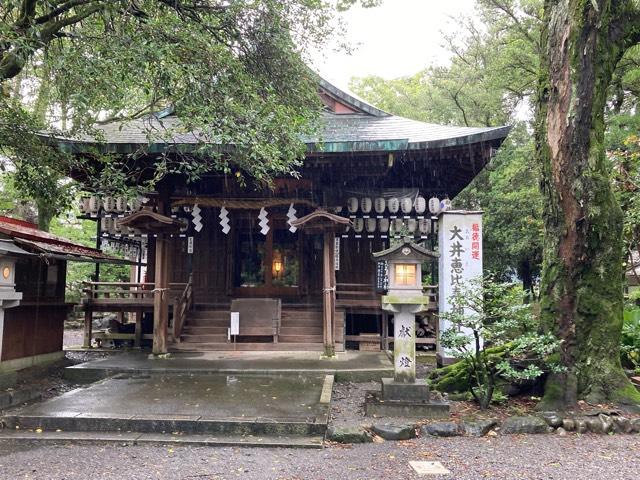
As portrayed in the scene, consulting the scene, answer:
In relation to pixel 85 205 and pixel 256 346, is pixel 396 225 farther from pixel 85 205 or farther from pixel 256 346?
pixel 85 205

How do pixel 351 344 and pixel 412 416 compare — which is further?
pixel 351 344

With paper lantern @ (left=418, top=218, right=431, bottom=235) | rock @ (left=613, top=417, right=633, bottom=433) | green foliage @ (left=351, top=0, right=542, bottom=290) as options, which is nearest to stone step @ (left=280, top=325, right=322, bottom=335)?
paper lantern @ (left=418, top=218, right=431, bottom=235)

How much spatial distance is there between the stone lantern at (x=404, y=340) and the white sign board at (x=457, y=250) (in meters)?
3.26

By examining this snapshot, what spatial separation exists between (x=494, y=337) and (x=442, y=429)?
171cm

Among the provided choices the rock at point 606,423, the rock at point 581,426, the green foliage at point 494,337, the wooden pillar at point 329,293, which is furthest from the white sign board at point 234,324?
the rock at point 606,423

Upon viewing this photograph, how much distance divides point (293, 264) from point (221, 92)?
22.3 feet

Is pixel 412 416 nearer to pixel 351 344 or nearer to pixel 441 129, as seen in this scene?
pixel 351 344

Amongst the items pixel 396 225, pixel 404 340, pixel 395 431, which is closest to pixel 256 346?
pixel 396 225

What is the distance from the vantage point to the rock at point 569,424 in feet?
19.5

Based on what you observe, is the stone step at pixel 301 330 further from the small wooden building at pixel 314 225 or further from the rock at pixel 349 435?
the rock at pixel 349 435

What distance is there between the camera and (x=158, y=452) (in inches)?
205

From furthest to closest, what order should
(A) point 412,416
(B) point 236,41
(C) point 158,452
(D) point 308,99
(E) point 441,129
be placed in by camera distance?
(E) point 441,129, (D) point 308,99, (B) point 236,41, (A) point 412,416, (C) point 158,452

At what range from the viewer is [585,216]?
266 inches

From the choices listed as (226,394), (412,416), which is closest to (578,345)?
(412,416)
